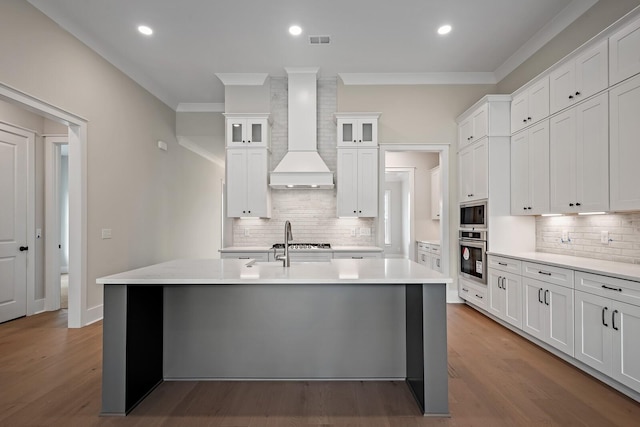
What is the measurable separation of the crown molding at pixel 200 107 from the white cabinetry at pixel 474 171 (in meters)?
4.17

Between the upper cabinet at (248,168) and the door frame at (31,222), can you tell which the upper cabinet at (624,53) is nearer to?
the upper cabinet at (248,168)

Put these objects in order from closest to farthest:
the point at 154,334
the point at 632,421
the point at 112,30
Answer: the point at 632,421 → the point at 154,334 → the point at 112,30

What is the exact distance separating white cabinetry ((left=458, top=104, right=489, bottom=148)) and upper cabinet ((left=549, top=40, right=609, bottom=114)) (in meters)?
0.88

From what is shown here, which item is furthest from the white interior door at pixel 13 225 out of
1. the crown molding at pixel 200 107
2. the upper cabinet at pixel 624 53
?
the upper cabinet at pixel 624 53

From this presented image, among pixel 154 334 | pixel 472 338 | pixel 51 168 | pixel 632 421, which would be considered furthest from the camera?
pixel 51 168

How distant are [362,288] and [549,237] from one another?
2.71 m

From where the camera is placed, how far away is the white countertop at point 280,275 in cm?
209

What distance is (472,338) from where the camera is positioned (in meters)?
3.58

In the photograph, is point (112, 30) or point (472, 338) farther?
point (112, 30)

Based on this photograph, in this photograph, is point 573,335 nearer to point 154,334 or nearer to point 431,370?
point 431,370

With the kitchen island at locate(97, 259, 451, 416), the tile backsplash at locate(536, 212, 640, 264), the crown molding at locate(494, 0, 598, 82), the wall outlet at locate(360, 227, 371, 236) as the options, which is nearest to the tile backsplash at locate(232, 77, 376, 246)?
the wall outlet at locate(360, 227, 371, 236)

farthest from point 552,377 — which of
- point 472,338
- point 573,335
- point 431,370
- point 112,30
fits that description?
point 112,30

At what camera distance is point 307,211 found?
209 inches

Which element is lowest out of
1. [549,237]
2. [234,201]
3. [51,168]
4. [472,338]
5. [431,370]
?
[472,338]
